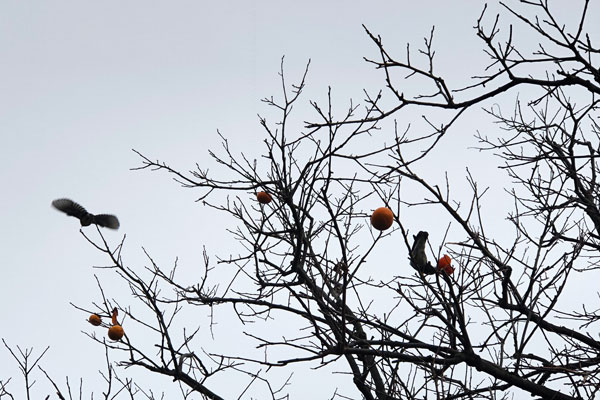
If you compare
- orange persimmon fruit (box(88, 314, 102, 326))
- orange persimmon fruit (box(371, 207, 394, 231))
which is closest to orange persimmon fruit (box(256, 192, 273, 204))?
orange persimmon fruit (box(371, 207, 394, 231))

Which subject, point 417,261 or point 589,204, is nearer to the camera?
point 417,261

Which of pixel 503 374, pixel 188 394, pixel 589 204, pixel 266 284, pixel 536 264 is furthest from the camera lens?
pixel 188 394

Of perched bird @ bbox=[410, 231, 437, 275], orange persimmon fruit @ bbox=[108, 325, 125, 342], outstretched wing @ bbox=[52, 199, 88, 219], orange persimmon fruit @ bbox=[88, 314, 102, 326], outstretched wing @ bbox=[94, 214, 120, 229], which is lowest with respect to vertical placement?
perched bird @ bbox=[410, 231, 437, 275]

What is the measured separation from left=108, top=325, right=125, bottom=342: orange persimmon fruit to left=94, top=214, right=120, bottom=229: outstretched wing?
938mm

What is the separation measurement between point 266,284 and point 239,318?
449 millimetres

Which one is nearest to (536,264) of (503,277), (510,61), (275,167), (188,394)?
(503,277)

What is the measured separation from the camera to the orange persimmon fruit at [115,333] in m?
5.02

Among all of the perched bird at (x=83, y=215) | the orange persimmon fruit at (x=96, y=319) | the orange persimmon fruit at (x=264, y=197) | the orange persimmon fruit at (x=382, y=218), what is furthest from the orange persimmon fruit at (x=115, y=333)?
the orange persimmon fruit at (x=382, y=218)

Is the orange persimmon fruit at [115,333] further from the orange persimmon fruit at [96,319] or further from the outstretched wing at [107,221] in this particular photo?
the outstretched wing at [107,221]

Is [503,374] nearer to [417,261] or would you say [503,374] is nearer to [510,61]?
[417,261]

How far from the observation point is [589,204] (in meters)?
4.64

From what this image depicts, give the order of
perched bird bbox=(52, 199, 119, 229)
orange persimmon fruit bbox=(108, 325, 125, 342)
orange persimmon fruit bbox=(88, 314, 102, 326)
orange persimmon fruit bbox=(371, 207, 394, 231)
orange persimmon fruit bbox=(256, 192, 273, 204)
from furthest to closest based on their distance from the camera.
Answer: orange persimmon fruit bbox=(88, 314, 102, 326) < orange persimmon fruit bbox=(108, 325, 125, 342) < orange persimmon fruit bbox=(256, 192, 273, 204) < perched bird bbox=(52, 199, 119, 229) < orange persimmon fruit bbox=(371, 207, 394, 231)

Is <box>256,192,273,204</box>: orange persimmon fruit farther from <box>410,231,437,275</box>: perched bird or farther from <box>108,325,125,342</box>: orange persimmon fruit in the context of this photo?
<box>410,231,437,275</box>: perched bird

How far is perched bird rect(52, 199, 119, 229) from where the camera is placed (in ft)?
15.2
